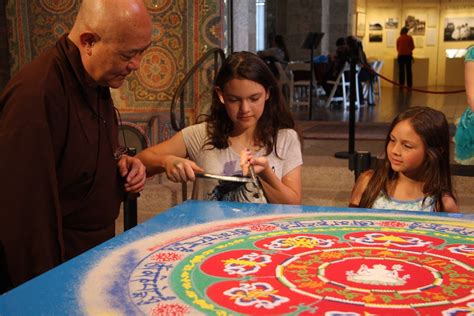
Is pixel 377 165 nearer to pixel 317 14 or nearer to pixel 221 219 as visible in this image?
Answer: pixel 221 219

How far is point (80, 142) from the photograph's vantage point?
2.10 m

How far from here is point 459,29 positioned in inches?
782

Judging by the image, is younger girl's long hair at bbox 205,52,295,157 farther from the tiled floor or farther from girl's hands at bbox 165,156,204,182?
Result: the tiled floor

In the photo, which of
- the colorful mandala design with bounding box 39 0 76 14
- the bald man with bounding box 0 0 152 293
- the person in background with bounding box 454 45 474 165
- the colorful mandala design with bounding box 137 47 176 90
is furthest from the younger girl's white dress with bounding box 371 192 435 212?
the colorful mandala design with bounding box 39 0 76 14

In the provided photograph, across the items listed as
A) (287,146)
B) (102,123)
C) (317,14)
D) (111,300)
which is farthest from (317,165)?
(317,14)

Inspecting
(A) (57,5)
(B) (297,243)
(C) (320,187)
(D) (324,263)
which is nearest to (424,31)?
(A) (57,5)

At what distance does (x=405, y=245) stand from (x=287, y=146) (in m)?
1.15

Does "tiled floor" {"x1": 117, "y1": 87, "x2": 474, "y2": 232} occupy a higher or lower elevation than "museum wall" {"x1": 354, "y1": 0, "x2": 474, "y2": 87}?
lower

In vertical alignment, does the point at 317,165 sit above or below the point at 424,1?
below

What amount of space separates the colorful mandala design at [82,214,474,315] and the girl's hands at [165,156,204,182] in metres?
0.40

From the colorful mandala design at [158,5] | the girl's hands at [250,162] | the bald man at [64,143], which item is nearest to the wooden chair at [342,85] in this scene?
the colorful mandala design at [158,5]

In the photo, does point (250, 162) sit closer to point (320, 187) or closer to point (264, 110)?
point (264, 110)

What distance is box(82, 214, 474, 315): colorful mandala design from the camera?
1.27m

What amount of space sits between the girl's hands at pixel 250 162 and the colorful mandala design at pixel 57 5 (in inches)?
192
